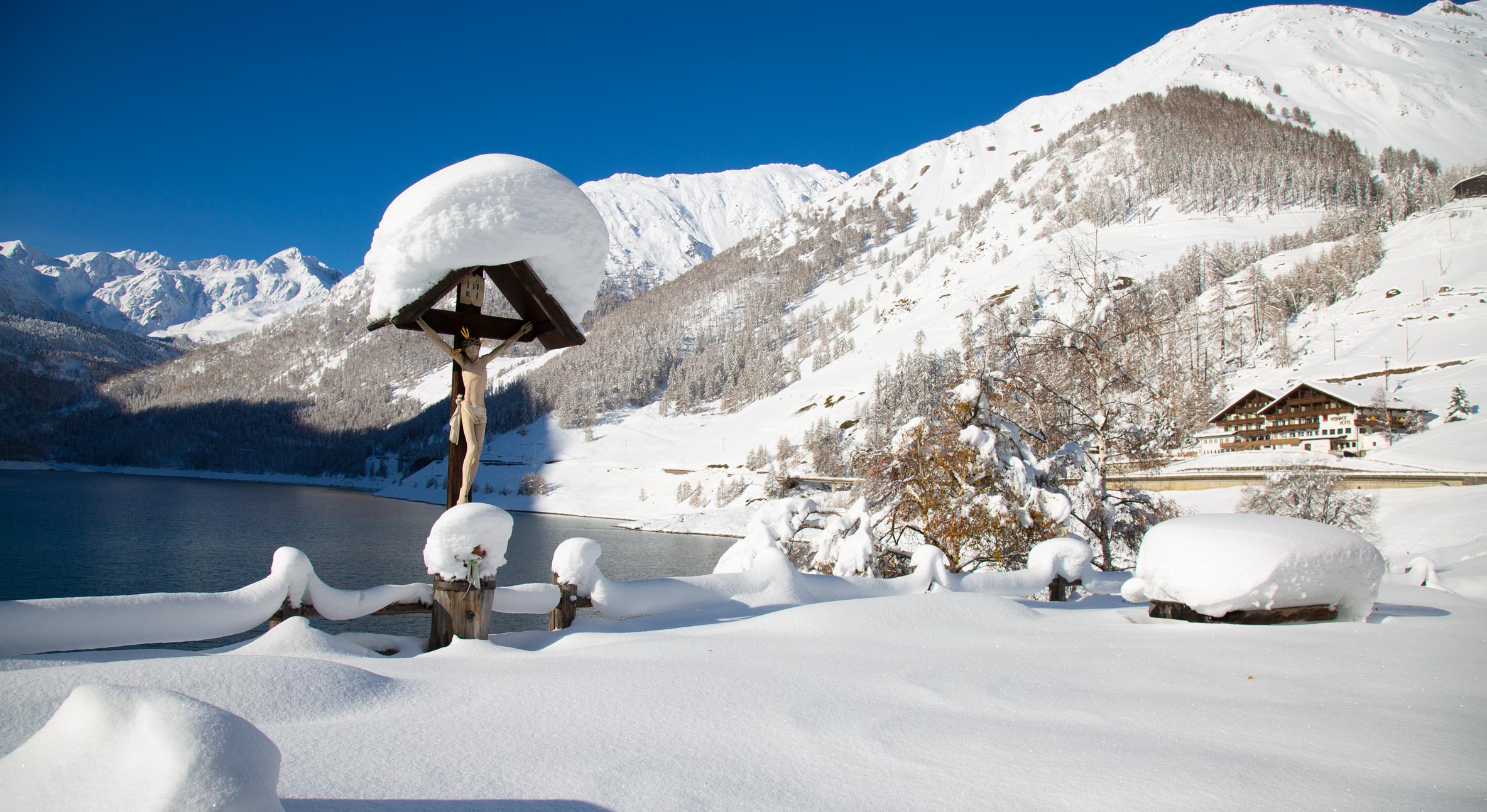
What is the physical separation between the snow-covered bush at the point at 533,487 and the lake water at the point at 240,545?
1064 centimetres

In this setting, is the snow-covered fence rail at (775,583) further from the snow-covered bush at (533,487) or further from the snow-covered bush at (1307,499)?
the snow-covered bush at (533,487)

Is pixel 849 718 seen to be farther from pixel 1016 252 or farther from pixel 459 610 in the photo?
pixel 1016 252

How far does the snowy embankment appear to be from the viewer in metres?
2.67

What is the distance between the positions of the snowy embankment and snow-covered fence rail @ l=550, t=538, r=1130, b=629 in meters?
0.94

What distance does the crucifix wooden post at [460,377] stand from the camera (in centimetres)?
629

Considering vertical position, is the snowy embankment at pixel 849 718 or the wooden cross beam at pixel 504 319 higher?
the wooden cross beam at pixel 504 319

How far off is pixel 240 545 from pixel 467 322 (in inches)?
1593

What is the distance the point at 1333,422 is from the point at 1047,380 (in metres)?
51.7

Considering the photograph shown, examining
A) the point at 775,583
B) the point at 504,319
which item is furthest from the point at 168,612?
the point at 775,583

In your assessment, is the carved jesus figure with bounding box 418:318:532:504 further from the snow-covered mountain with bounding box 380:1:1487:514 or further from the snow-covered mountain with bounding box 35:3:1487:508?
the snow-covered mountain with bounding box 35:3:1487:508

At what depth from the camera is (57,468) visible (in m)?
144

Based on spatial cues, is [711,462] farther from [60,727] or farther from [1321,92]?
[1321,92]

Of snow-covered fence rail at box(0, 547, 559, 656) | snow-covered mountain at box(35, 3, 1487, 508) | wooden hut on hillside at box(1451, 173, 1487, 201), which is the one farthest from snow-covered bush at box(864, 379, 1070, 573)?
wooden hut on hillside at box(1451, 173, 1487, 201)

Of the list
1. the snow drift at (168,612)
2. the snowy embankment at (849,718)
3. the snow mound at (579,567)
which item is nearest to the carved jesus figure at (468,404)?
the snow mound at (579,567)
